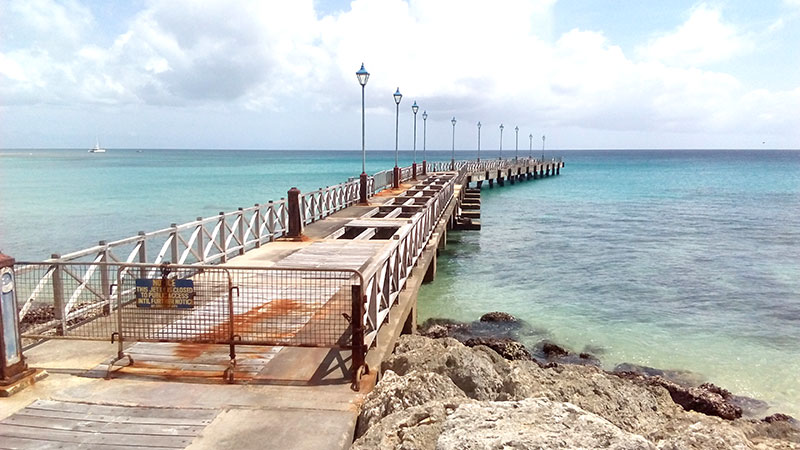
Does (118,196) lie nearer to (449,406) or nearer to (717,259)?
(717,259)

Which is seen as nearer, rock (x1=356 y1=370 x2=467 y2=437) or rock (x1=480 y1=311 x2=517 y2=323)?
rock (x1=356 y1=370 x2=467 y2=437)

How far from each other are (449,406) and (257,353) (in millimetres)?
2924

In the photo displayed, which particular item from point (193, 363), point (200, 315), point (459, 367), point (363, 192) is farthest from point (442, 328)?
point (363, 192)

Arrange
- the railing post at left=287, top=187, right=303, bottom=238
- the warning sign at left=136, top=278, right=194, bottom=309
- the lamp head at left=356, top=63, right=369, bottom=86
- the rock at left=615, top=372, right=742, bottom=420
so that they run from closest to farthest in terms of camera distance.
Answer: the warning sign at left=136, top=278, right=194, bottom=309 < the rock at left=615, top=372, right=742, bottom=420 < the railing post at left=287, top=187, right=303, bottom=238 < the lamp head at left=356, top=63, right=369, bottom=86

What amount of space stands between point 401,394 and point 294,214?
10.3 m

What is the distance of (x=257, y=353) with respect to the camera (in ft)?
23.2

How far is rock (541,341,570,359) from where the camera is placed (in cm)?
1300

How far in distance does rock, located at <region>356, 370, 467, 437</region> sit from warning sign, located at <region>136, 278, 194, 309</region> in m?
2.53

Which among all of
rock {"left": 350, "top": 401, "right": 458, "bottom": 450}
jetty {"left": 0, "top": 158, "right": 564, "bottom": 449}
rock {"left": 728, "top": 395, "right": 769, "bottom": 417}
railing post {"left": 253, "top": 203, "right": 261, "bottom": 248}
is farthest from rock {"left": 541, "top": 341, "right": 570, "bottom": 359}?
rock {"left": 350, "top": 401, "right": 458, "bottom": 450}

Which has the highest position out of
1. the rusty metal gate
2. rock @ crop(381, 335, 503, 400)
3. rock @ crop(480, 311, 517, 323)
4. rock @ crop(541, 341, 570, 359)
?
the rusty metal gate

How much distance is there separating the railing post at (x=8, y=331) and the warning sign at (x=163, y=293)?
1232mm

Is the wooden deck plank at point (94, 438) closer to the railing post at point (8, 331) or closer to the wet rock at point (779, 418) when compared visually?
the railing post at point (8, 331)

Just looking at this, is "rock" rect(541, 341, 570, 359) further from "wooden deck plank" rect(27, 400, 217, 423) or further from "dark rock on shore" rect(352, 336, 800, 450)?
"wooden deck plank" rect(27, 400, 217, 423)

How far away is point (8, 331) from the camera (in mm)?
5918
